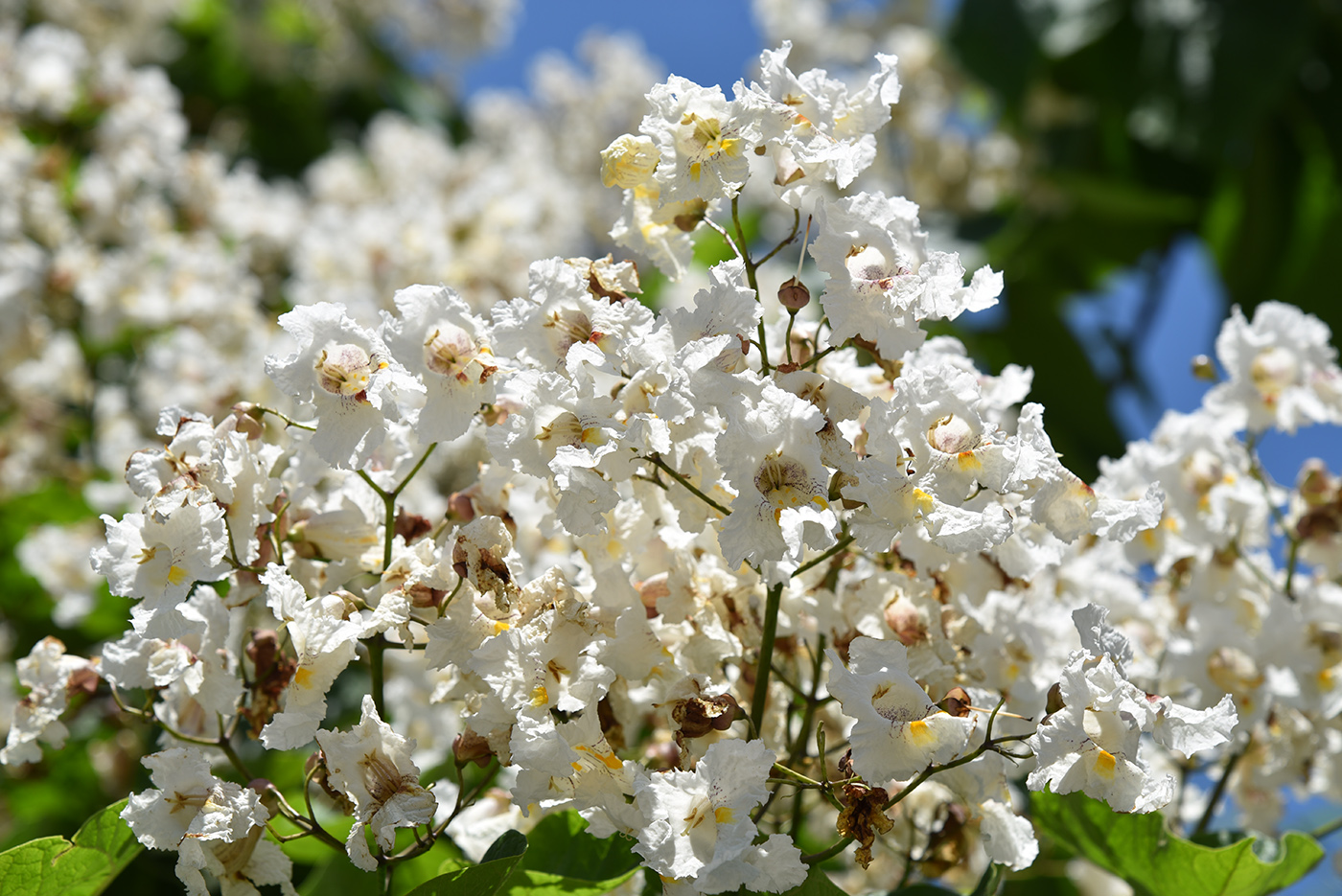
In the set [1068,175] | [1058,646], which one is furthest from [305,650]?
[1068,175]

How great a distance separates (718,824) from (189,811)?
0.31 m

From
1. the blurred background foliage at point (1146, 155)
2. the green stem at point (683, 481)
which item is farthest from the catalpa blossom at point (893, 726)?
the blurred background foliage at point (1146, 155)

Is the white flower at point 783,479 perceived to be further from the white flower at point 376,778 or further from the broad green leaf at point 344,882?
the broad green leaf at point 344,882

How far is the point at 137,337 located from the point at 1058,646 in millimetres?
1674

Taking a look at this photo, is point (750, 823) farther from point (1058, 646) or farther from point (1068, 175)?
point (1068, 175)

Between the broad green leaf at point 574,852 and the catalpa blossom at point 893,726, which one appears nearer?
the catalpa blossom at point 893,726

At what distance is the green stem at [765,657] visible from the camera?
25.5 inches

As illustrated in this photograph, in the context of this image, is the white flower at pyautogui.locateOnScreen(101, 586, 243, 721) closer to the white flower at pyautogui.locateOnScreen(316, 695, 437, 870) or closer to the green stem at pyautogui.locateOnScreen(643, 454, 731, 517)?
the white flower at pyautogui.locateOnScreen(316, 695, 437, 870)

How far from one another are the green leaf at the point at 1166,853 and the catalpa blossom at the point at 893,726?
8.9 inches

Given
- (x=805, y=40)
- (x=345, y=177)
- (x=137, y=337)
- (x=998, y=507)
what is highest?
(x=805, y=40)

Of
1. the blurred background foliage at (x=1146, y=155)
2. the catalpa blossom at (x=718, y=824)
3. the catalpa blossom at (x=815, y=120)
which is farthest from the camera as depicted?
the blurred background foliage at (x=1146, y=155)

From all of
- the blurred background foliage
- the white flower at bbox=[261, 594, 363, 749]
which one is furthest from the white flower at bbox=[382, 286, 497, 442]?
the blurred background foliage

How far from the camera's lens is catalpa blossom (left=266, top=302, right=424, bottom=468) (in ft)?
2.06

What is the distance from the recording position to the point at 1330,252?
8.25 ft
